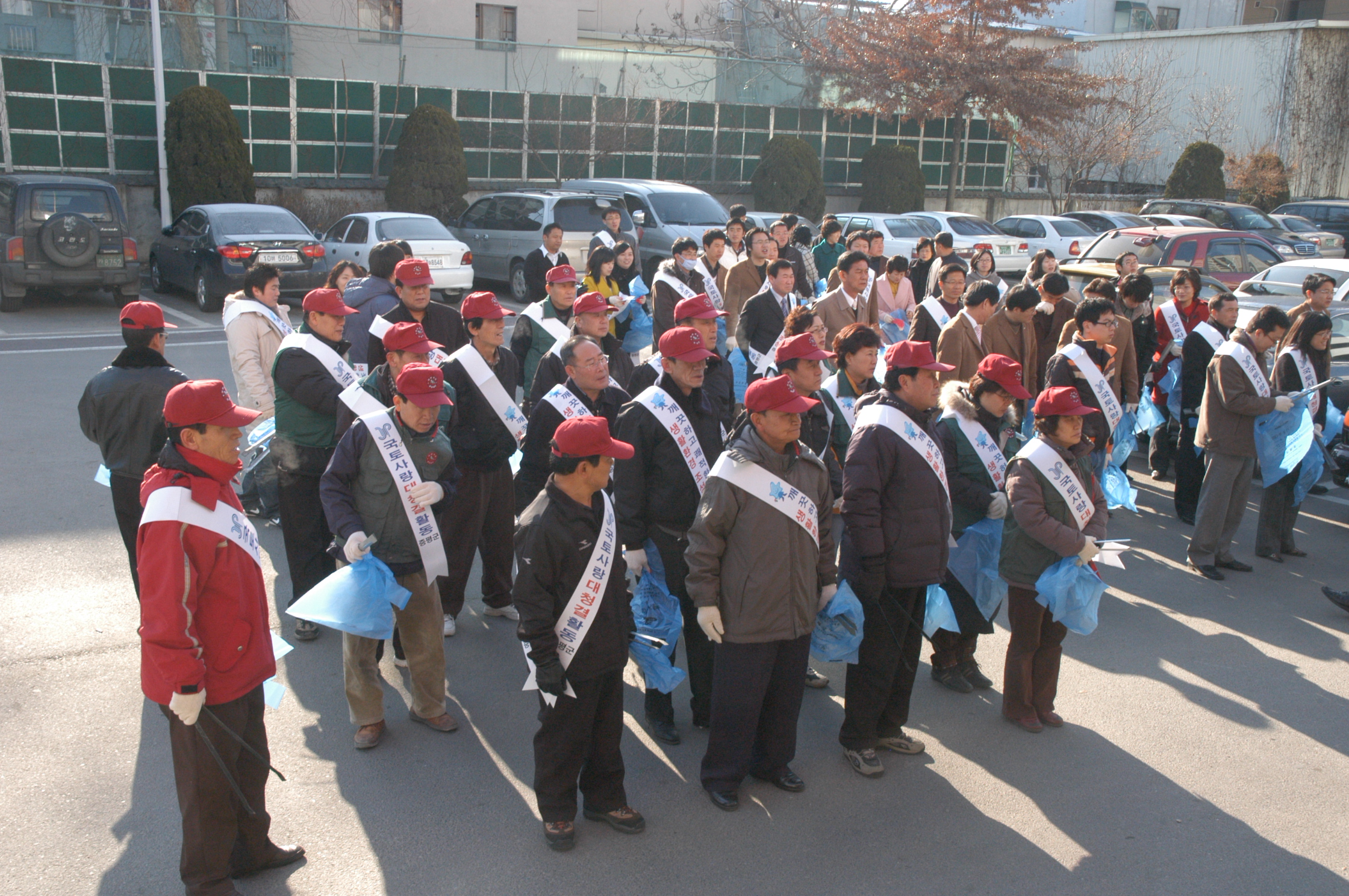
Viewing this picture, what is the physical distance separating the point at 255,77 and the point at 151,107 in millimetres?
2200

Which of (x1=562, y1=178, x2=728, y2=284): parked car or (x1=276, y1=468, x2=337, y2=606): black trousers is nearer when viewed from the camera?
(x1=276, y1=468, x2=337, y2=606): black trousers

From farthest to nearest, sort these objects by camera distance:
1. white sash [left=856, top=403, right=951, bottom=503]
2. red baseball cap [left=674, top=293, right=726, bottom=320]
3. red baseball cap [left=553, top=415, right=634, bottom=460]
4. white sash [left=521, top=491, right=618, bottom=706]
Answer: red baseball cap [left=674, top=293, right=726, bottom=320] → white sash [left=856, top=403, right=951, bottom=503] → white sash [left=521, top=491, right=618, bottom=706] → red baseball cap [left=553, top=415, right=634, bottom=460]

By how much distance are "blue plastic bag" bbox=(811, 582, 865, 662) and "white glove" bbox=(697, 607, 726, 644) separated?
0.49 meters

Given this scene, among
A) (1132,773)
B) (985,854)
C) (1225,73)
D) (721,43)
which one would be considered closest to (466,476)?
(985,854)

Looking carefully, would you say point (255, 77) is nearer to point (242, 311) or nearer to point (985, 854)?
point (242, 311)

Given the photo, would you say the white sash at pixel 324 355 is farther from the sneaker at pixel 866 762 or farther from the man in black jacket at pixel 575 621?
the sneaker at pixel 866 762

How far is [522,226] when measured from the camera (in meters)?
18.4

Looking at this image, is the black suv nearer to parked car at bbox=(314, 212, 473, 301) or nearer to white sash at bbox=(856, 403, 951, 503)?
parked car at bbox=(314, 212, 473, 301)

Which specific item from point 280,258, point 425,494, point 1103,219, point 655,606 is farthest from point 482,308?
point 1103,219

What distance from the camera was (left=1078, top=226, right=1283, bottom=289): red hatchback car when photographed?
656 inches

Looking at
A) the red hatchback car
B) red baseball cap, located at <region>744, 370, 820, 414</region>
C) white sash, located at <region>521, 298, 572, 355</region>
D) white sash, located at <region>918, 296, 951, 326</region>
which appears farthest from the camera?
the red hatchback car

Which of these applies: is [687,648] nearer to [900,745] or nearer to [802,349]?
[900,745]

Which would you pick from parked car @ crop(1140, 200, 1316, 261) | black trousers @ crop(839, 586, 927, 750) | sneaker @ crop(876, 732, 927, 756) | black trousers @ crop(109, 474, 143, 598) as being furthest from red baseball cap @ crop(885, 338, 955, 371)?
parked car @ crop(1140, 200, 1316, 261)

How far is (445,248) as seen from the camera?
17141 mm
